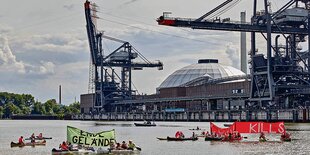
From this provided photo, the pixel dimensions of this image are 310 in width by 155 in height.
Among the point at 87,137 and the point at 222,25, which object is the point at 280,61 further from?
the point at 87,137

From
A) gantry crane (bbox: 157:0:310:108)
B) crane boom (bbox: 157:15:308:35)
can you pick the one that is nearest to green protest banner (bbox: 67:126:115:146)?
crane boom (bbox: 157:15:308:35)

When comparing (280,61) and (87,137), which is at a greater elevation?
(280,61)

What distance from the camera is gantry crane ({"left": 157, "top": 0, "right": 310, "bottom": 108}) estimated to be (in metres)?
168

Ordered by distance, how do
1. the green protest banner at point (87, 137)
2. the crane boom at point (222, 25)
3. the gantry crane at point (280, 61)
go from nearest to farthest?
the green protest banner at point (87, 137)
the crane boom at point (222, 25)
the gantry crane at point (280, 61)

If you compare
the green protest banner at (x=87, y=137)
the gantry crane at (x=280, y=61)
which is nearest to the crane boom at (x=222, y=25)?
the gantry crane at (x=280, y=61)

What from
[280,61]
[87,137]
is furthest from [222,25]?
[87,137]

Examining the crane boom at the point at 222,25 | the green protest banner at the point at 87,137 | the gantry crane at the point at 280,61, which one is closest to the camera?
the green protest banner at the point at 87,137

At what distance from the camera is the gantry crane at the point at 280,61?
167500 mm

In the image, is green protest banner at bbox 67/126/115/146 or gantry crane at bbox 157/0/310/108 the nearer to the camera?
green protest banner at bbox 67/126/115/146

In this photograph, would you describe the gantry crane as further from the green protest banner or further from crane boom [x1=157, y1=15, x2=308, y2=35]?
the green protest banner

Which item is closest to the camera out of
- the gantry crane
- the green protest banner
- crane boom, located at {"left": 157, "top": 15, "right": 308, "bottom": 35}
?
the green protest banner

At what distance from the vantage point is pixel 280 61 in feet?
557

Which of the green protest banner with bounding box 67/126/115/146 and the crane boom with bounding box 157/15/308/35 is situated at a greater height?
the crane boom with bounding box 157/15/308/35

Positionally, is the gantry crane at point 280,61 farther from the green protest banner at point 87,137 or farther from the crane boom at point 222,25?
the green protest banner at point 87,137
